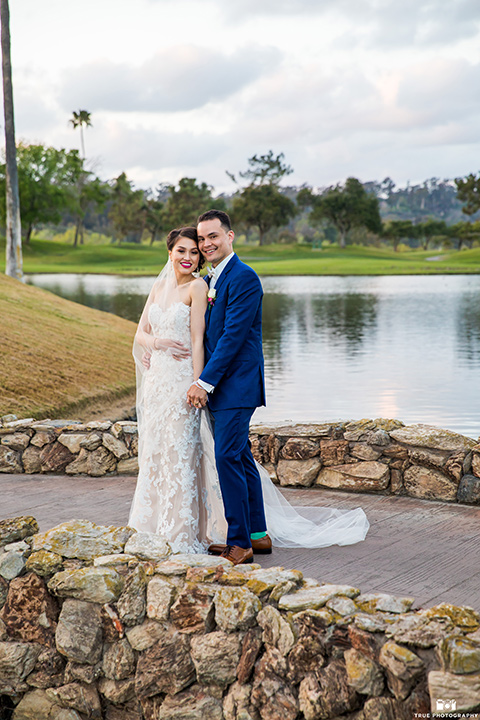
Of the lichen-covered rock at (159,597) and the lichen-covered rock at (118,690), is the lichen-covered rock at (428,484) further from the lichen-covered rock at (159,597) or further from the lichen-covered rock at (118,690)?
the lichen-covered rock at (118,690)

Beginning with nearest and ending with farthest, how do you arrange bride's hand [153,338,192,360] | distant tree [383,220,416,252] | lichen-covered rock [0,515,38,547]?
lichen-covered rock [0,515,38,547]
bride's hand [153,338,192,360]
distant tree [383,220,416,252]

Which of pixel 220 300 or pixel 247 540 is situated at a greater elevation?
pixel 220 300

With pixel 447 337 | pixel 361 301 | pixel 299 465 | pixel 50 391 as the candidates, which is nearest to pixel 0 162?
pixel 361 301

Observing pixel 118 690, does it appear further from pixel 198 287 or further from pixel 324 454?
pixel 324 454

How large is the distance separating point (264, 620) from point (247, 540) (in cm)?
98

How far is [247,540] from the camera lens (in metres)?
4.53

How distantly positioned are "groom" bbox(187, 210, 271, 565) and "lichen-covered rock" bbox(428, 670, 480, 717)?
1667 mm

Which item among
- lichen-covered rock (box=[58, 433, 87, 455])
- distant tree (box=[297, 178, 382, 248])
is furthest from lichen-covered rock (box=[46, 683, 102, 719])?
distant tree (box=[297, 178, 382, 248])

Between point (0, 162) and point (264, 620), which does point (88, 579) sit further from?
point (0, 162)

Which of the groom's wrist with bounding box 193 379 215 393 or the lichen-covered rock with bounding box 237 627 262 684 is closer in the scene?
the lichen-covered rock with bounding box 237 627 262 684

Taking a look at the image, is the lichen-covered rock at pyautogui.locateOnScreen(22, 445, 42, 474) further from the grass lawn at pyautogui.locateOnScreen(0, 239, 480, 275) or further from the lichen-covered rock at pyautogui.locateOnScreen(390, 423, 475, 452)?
the grass lawn at pyautogui.locateOnScreen(0, 239, 480, 275)

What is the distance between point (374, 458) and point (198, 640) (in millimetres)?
2657

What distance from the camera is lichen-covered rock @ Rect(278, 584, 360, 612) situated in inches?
137

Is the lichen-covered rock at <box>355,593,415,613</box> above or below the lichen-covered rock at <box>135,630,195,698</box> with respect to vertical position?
above
